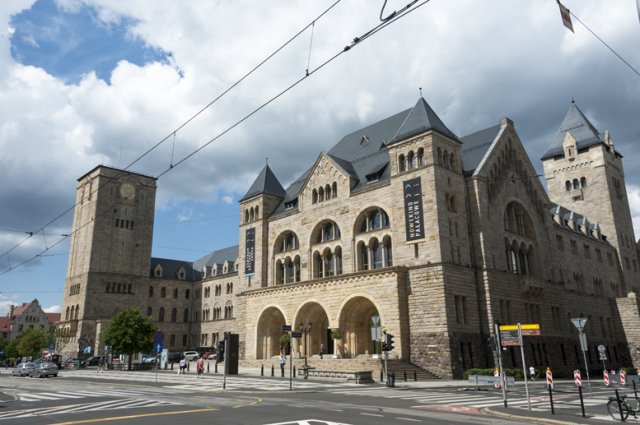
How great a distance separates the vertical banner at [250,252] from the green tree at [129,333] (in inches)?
489

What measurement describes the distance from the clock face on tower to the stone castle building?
79.5ft

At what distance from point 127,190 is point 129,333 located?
3718 cm

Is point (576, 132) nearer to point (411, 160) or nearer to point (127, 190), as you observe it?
point (411, 160)

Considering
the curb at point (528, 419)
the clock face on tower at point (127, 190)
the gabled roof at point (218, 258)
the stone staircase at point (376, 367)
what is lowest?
the curb at point (528, 419)

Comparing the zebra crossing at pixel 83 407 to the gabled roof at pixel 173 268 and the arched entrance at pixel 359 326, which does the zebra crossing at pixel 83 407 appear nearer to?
the arched entrance at pixel 359 326

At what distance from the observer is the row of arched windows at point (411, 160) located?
3994cm

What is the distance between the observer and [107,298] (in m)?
76.4

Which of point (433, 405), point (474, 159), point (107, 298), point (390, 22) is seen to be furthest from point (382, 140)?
point (107, 298)

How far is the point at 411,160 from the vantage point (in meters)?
40.8

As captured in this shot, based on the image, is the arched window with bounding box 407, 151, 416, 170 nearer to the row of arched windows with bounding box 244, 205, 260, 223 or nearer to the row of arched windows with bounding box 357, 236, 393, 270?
the row of arched windows with bounding box 357, 236, 393, 270

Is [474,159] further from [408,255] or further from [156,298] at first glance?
[156,298]

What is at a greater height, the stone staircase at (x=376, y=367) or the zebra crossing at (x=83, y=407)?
the stone staircase at (x=376, y=367)

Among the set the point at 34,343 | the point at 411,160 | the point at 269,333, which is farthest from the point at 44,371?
the point at 34,343

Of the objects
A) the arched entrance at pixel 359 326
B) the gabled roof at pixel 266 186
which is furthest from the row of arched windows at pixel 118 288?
the arched entrance at pixel 359 326
